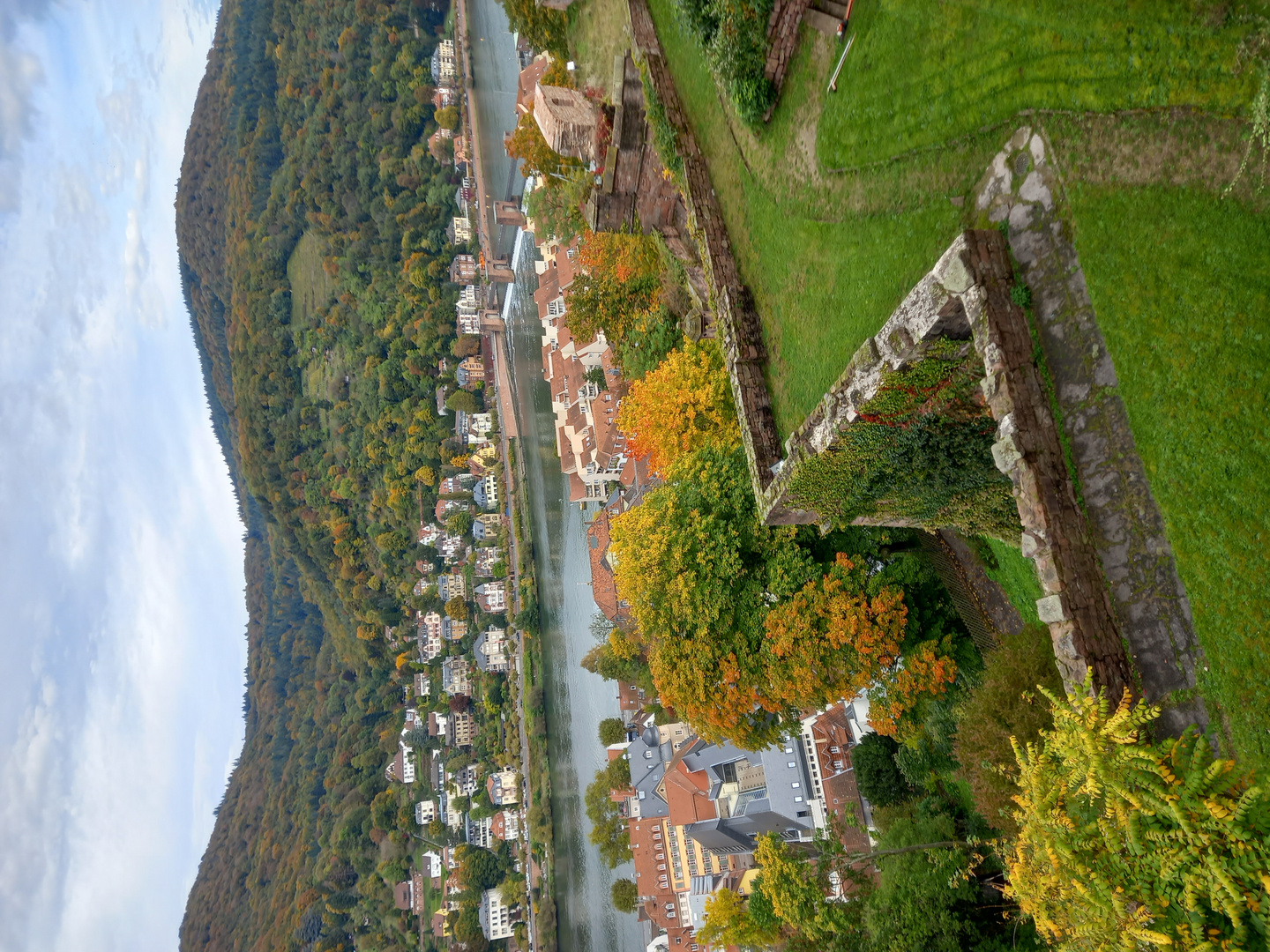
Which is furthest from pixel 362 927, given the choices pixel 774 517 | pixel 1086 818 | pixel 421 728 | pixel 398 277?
pixel 1086 818

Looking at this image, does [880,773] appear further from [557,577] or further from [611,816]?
[557,577]

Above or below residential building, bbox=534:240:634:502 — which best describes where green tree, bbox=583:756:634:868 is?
below

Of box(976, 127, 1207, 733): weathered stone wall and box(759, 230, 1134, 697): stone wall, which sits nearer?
box(976, 127, 1207, 733): weathered stone wall

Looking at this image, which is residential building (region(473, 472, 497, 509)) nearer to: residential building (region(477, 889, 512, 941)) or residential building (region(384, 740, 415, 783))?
residential building (region(384, 740, 415, 783))

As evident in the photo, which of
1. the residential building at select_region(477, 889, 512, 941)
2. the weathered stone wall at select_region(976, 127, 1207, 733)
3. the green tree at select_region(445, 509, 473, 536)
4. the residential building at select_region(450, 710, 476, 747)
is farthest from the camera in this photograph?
the residential building at select_region(450, 710, 476, 747)

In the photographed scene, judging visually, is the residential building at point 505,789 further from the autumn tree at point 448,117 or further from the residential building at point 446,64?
the residential building at point 446,64

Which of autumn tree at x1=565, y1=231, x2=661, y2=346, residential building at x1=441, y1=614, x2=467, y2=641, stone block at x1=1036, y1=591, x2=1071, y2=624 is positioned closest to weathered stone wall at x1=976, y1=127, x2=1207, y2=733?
stone block at x1=1036, y1=591, x2=1071, y2=624

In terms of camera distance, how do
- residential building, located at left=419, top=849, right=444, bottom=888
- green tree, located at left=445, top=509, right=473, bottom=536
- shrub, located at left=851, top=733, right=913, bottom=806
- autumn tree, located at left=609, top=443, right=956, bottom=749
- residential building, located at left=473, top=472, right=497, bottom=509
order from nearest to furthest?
autumn tree, located at left=609, top=443, right=956, bottom=749 → shrub, located at left=851, top=733, right=913, bottom=806 → residential building, located at left=473, top=472, right=497, bottom=509 → green tree, located at left=445, top=509, right=473, bottom=536 → residential building, located at left=419, top=849, right=444, bottom=888

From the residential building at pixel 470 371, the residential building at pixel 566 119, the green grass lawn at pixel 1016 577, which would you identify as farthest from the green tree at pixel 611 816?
the residential building at pixel 566 119
